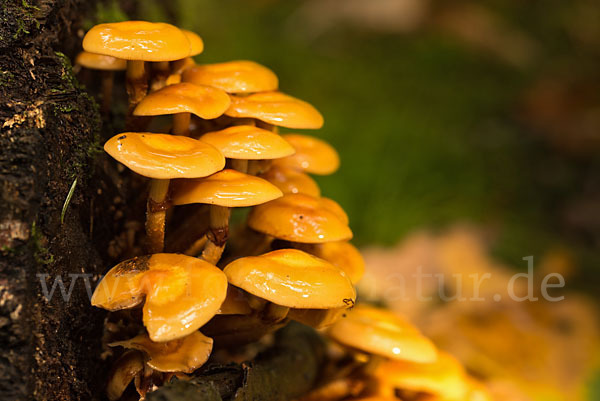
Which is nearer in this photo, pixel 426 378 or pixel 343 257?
pixel 343 257

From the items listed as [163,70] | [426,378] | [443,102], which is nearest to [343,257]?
[426,378]

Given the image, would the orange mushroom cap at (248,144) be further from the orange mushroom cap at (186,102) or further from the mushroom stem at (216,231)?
the mushroom stem at (216,231)

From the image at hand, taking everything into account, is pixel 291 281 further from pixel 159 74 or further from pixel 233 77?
pixel 159 74

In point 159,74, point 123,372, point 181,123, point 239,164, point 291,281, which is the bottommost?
point 123,372

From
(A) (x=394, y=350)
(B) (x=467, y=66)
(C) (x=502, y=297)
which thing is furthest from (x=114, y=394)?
(B) (x=467, y=66)

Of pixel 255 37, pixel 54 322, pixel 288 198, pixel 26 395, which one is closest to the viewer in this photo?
pixel 26 395

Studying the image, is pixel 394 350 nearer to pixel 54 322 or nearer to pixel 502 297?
pixel 54 322

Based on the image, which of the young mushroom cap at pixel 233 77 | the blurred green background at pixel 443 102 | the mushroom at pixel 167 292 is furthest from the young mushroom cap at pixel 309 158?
the blurred green background at pixel 443 102
